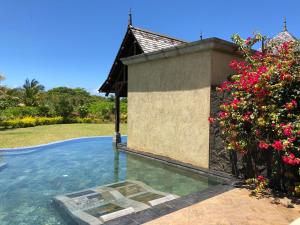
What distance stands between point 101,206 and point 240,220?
3.80 meters

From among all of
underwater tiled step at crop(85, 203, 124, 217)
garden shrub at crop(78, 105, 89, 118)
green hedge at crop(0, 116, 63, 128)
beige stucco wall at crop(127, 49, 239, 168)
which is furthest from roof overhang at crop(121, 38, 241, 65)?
garden shrub at crop(78, 105, 89, 118)

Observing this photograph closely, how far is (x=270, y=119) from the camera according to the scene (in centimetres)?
681

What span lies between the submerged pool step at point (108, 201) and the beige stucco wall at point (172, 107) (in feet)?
10.2

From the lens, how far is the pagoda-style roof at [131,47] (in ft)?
47.4

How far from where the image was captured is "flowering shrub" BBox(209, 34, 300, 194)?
253 inches

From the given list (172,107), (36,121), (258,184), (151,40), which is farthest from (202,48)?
(36,121)

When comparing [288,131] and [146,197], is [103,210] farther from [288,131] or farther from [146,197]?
[288,131]

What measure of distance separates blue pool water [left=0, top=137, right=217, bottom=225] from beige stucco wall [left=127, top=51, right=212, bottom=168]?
941 millimetres

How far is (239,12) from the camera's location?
591 inches

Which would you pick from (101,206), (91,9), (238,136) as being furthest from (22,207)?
(91,9)

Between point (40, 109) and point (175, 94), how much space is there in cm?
2670

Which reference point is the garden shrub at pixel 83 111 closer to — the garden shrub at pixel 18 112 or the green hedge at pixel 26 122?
the green hedge at pixel 26 122

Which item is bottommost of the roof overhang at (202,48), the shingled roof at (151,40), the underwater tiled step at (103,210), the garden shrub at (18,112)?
the underwater tiled step at (103,210)

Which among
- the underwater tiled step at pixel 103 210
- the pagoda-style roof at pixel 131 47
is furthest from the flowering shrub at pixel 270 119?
the pagoda-style roof at pixel 131 47
